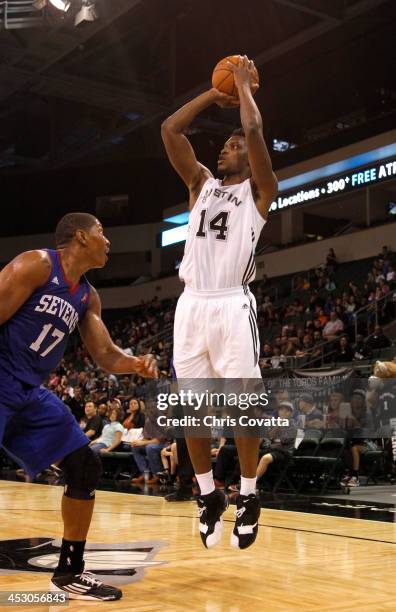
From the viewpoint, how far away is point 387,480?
34.4ft

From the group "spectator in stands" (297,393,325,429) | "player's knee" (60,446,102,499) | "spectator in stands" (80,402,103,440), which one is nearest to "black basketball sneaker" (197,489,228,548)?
"player's knee" (60,446,102,499)

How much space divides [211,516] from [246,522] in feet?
0.77

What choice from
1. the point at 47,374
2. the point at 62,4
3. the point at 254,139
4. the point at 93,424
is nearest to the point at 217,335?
the point at 47,374

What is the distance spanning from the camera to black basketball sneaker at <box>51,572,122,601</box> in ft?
11.2

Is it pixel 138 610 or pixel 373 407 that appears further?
pixel 373 407

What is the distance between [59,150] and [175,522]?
24.4 metres

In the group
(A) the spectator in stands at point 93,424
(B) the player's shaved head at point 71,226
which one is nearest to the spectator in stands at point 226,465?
(A) the spectator in stands at point 93,424

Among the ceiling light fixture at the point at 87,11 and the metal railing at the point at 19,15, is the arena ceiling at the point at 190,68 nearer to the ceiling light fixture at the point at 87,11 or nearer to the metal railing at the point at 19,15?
the metal railing at the point at 19,15

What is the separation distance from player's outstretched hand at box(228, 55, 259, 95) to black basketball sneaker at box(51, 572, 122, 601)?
108 inches

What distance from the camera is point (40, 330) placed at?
3.53 metres

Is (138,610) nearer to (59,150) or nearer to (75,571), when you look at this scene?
(75,571)

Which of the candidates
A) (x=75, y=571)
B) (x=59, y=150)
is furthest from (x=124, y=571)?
(x=59, y=150)

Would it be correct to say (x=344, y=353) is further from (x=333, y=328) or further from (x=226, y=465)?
(x=226, y=465)

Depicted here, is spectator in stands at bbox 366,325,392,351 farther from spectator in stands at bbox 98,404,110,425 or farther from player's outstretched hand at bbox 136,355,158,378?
player's outstretched hand at bbox 136,355,158,378
